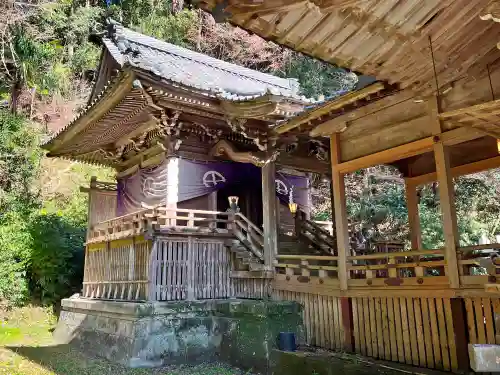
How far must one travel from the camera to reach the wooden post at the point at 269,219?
9.44 m

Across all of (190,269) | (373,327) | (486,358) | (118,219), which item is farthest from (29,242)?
(486,358)

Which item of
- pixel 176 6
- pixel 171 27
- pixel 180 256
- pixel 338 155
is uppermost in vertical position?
pixel 176 6

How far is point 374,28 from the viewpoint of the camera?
3578 mm

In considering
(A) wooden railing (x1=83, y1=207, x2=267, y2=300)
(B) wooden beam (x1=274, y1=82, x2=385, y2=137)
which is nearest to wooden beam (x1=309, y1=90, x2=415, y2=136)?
(B) wooden beam (x1=274, y1=82, x2=385, y2=137)

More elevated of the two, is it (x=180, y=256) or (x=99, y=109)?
(x=99, y=109)

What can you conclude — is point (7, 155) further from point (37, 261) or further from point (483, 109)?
point (483, 109)

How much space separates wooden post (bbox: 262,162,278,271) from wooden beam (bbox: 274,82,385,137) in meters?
1.88

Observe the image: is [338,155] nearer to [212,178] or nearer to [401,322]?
[401,322]

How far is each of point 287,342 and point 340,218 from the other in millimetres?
2357

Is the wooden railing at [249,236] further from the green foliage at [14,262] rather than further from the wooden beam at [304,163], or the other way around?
the green foliage at [14,262]

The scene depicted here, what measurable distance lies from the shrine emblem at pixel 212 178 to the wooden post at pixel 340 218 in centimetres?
416

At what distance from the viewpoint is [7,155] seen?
18.6m

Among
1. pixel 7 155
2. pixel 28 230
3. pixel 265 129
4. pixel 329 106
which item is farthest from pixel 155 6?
pixel 329 106

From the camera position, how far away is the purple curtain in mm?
10914
